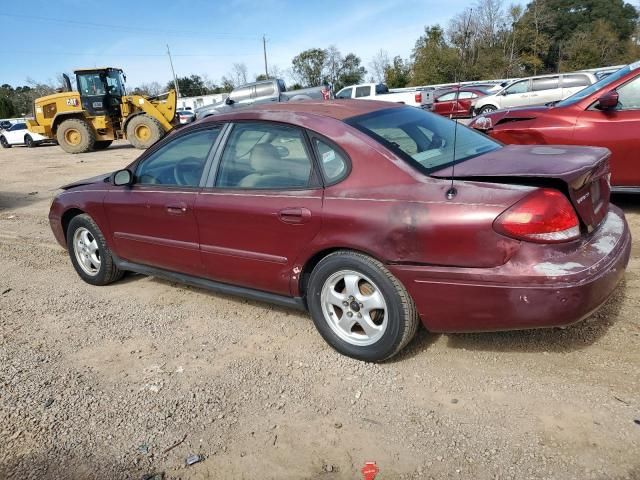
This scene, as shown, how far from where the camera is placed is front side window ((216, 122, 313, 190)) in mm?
3150

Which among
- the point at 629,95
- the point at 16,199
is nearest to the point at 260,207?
the point at 629,95

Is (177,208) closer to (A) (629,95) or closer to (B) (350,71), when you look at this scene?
(A) (629,95)

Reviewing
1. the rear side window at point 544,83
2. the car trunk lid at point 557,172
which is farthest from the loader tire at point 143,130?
the car trunk lid at point 557,172

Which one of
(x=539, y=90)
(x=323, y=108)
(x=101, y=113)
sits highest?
(x=101, y=113)

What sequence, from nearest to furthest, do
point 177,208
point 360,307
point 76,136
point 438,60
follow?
point 360,307
point 177,208
point 438,60
point 76,136

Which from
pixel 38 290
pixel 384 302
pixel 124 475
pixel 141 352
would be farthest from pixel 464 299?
pixel 38 290

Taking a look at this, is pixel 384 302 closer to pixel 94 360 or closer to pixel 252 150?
pixel 252 150

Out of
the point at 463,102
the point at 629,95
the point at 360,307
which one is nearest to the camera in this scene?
the point at 360,307

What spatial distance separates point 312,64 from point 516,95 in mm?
61101

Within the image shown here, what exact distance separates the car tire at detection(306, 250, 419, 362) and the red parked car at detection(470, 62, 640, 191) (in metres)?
3.46

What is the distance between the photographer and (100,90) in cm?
1808

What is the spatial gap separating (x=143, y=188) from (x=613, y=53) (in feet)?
191

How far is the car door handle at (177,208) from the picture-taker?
3628 mm

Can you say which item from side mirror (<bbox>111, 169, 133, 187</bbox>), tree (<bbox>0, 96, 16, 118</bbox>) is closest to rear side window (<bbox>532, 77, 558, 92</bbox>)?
side mirror (<bbox>111, 169, 133, 187</bbox>)
